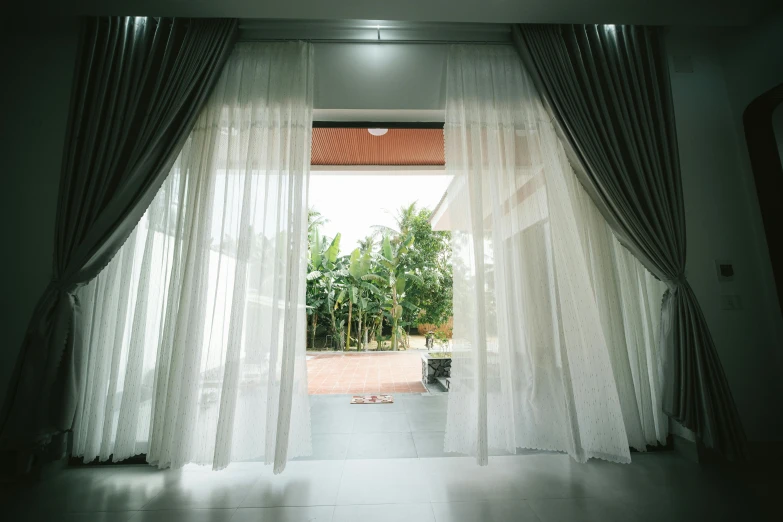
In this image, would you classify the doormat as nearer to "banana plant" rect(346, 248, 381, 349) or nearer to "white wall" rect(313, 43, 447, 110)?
"white wall" rect(313, 43, 447, 110)

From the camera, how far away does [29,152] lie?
6.25ft

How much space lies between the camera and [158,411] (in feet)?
5.46

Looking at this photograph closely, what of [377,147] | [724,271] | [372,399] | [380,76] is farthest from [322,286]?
[724,271]

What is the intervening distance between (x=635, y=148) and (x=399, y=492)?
2345 mm

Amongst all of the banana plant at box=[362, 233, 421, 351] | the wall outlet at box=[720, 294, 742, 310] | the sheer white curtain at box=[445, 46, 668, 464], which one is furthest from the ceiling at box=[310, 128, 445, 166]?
the banana plant at box=[362, 233, 421, 351]

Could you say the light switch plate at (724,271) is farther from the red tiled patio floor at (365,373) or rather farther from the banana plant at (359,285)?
the banana plant at (359,285)

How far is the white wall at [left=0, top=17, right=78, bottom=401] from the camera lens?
179 centimetres

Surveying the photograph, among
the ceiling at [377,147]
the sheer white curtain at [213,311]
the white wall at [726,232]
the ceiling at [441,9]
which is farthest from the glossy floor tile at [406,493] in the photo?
the ceiling at [441,9]

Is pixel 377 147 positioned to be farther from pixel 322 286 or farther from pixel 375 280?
pixel 322 286

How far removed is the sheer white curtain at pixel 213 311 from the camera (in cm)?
166

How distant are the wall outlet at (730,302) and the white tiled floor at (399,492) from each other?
929 mm

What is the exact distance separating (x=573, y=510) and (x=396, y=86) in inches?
97.8

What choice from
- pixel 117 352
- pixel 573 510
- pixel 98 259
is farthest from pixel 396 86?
pixel 573 510

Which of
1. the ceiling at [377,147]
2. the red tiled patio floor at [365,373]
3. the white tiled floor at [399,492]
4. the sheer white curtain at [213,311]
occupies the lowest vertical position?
the red tiled patio floor at [365,373]
